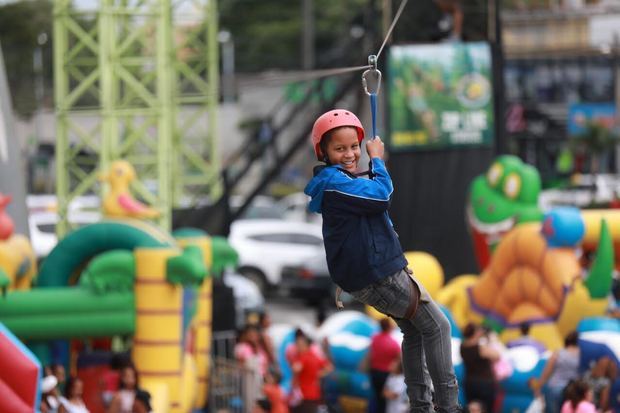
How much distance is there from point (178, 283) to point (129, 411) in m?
2.74

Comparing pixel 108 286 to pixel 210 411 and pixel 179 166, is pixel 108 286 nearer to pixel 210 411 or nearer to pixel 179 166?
pixel 210 411

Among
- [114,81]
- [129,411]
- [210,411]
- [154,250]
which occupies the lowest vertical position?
[210,411]

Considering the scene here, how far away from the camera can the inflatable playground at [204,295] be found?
517 inches

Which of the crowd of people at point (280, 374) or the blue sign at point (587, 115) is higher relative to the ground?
the blue sign at point (587, 115)

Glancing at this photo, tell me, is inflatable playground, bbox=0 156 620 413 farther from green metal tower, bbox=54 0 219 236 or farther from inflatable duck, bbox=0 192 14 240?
green metal tower, bbox=54 0 219 236

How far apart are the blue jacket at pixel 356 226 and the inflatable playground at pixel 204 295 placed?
16.0 ft

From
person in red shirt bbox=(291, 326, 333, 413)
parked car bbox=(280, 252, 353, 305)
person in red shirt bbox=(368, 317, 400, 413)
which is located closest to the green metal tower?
person in red shirt bbox=(291, 326, 333, 413)

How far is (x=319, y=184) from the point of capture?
212 inches

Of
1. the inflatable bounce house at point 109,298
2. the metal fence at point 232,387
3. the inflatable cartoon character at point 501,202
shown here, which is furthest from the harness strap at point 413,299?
the inflatable cartoon character at point 501,202

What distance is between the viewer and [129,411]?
11.1m

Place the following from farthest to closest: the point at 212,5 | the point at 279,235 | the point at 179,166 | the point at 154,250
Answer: the point at 279,235 < the point at 179,166 < the point at 212,5 < the point at 154,250

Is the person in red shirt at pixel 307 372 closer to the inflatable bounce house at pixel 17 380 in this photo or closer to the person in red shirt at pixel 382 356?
the person in red shirt at pixel 382 356

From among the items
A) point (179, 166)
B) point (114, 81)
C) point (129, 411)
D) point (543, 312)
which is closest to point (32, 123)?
point (179, 166)

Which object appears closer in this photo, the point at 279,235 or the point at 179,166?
the point at 179,166
